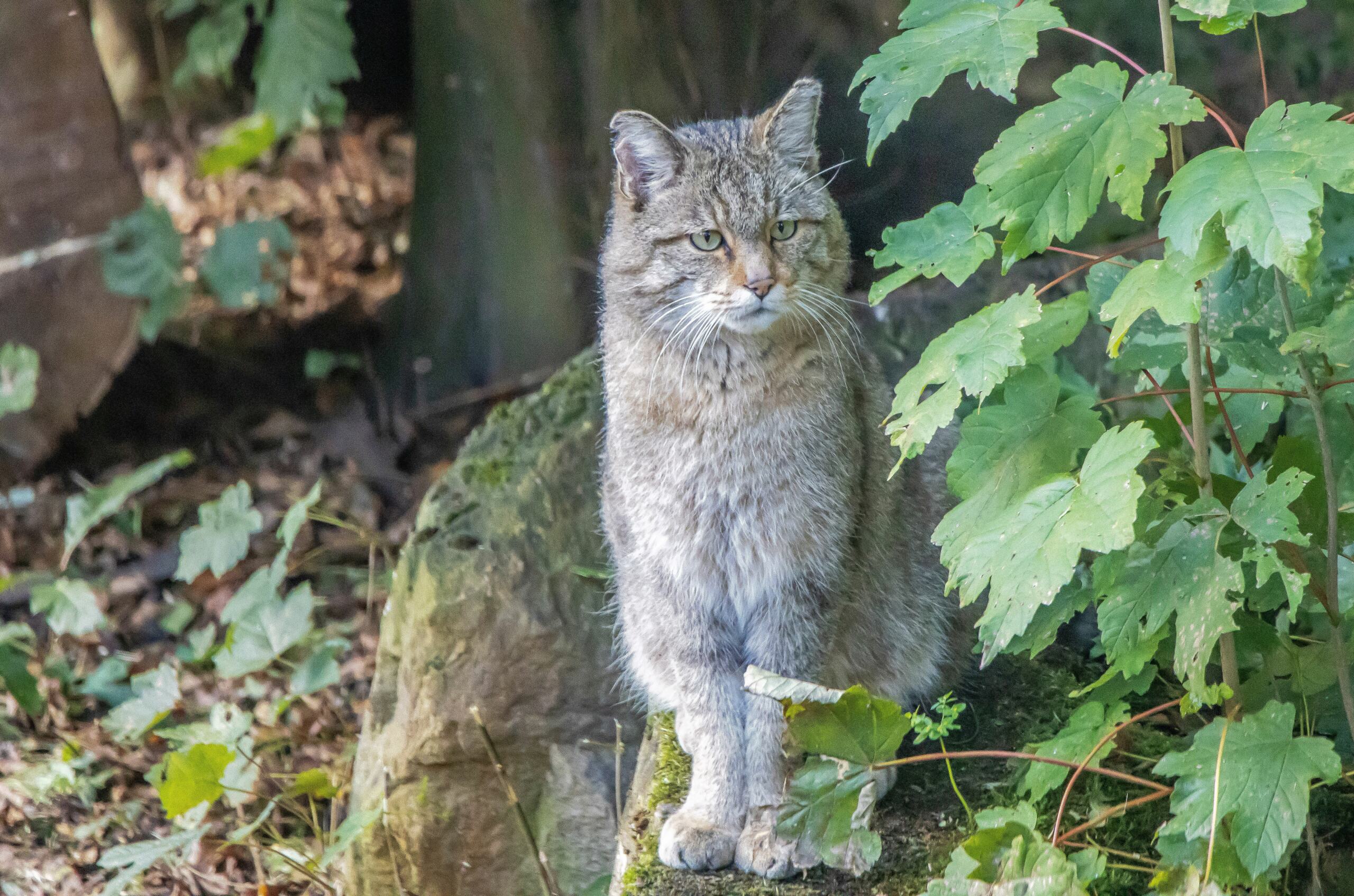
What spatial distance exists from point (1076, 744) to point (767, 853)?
2.41 feet

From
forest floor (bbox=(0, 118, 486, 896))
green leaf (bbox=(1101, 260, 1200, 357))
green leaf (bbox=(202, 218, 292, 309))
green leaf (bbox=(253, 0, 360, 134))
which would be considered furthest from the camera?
green leaf (bbox=(202, 218, 292, 309))

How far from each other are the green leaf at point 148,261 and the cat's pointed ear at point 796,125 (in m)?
3.27

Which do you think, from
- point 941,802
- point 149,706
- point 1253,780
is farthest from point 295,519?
point 1253,780

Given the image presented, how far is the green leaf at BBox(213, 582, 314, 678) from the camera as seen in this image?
12.5 feet

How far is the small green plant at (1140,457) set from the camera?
1978 mm

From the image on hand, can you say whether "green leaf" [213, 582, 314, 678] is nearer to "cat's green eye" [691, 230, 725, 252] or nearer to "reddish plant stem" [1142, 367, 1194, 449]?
"cat's green eye" [691, 230, 725, 252]

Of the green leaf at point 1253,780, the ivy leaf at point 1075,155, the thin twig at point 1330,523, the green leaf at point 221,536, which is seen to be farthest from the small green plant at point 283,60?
the green leaf at point 1253,780

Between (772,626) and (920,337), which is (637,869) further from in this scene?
(920,337)

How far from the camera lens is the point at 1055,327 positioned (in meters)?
2.44

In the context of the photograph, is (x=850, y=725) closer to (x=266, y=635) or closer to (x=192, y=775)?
(x=192, y=775)

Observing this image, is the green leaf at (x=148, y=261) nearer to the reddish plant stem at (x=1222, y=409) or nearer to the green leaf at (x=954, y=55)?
the green leaf at (x=954, y=55)

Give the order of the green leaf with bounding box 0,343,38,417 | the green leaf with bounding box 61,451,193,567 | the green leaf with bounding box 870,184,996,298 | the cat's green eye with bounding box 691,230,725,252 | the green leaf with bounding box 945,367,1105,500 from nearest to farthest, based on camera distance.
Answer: the green leaf with bounding box 870,184,996,298, the green leaf with bounding box 945,367,1105,500, the cat's green eye with bounding box 691,230,725,252, the green leaf with bounding box 61,451,193,567, the green leaf with bounding box 0,343,38,417

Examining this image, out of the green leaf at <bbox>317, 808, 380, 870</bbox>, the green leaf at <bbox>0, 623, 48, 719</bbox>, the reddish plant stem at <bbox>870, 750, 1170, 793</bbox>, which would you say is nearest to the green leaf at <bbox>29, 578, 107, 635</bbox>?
the green leaf at <bbox>0, 623, 48, 719</bbox>

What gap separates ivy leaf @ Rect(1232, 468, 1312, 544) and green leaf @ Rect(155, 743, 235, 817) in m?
2.52
